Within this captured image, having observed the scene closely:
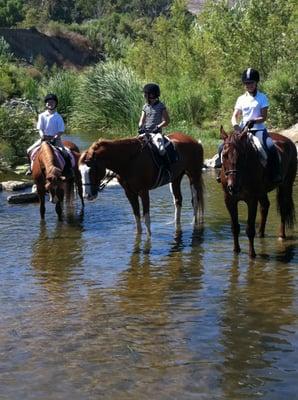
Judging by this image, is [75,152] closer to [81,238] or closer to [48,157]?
[48,157]

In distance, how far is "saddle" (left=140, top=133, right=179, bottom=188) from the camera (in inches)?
408

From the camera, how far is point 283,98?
82.9 ft

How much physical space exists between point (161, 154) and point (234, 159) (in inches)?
84.3

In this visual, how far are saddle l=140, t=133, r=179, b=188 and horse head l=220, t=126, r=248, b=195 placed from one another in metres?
1.91

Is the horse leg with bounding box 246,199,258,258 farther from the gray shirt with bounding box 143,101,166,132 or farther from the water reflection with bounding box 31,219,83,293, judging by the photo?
the gray shirt with bounding box 143,101,166,132

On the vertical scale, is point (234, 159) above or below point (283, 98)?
below

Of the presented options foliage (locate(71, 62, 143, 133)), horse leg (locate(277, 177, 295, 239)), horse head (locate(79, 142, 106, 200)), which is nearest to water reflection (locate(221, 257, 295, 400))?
horse leg (locate(277, 177, 295, 239))

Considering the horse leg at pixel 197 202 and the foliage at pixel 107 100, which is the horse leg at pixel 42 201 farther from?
the foliage at pixel 107 100

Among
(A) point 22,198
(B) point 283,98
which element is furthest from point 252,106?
(B) point 283,98

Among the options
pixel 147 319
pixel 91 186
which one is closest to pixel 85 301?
pixel 147 319

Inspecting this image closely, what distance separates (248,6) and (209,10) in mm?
2244

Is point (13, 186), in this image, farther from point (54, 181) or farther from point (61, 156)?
point (54, 181)

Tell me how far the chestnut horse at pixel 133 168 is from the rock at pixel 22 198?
3588 mm

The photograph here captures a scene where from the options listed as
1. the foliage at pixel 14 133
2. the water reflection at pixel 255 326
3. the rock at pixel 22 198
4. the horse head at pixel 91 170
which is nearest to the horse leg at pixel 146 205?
the horse head at pixel 91 170
